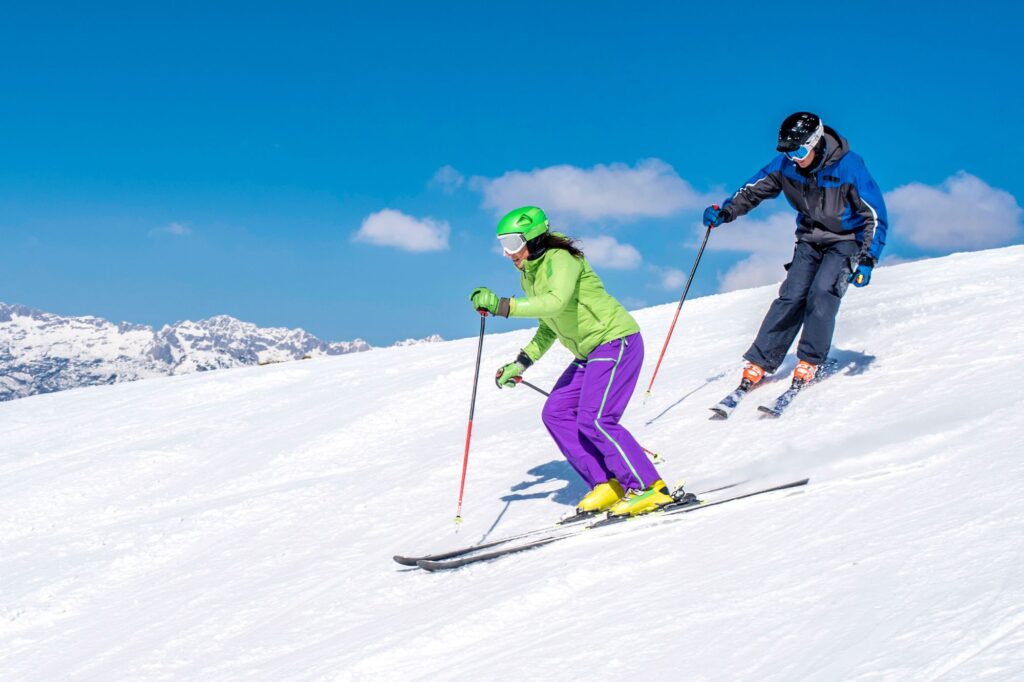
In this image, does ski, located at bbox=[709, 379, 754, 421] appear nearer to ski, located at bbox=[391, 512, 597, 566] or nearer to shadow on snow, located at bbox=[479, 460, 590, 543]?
shadow on snow, located at bbox=[479, 460, 590, 543]

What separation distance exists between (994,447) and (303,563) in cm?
486

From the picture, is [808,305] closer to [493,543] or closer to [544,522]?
[544,522]

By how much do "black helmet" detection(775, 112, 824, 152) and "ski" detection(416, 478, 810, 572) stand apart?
3.01 m

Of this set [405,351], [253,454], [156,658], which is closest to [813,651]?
[156,658]

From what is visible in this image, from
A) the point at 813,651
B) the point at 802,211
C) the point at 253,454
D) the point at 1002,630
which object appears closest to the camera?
the point at 1002,630

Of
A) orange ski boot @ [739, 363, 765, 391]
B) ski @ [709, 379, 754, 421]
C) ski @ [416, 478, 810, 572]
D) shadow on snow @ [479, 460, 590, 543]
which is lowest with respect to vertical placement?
ski @ [416, 478, 810, 572]

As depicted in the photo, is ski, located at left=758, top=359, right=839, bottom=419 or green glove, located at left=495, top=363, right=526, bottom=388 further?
ski, located at left=758, top=359, right=839, bottom=419

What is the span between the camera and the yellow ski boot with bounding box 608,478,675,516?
5.55m

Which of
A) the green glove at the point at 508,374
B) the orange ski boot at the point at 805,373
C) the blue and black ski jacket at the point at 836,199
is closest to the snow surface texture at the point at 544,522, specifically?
the orange ski boot at the point at 805,373

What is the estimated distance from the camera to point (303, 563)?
6535 millimetres

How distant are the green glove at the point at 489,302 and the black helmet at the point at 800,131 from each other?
3.15 m

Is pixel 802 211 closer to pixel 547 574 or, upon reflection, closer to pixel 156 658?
pixel 547 574

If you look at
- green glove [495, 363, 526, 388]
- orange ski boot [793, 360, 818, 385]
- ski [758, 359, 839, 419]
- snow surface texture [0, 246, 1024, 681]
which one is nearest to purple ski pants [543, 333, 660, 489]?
green glove [495, 363, 526, 388]

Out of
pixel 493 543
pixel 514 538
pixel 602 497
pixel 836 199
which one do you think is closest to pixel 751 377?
pixel 836 199
